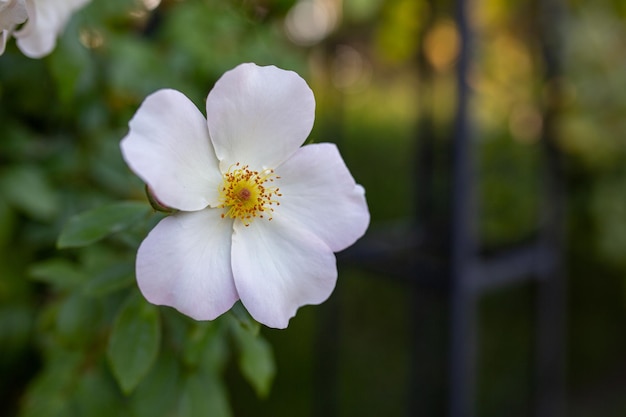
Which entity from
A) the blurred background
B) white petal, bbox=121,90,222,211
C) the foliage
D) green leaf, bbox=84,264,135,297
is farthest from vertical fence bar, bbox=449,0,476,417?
white petal, bbox=121,90,222,211

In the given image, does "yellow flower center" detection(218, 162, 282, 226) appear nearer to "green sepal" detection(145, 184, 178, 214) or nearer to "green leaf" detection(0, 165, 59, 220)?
"green sepal" detection(145, 184, 178, 214)

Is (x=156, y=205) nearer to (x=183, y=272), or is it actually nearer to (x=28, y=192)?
(x=183, y=272)

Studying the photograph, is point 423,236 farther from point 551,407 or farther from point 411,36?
point 551,407

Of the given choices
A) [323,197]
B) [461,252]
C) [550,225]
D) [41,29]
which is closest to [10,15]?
[41,29]

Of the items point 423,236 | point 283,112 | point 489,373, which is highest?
point 283,112

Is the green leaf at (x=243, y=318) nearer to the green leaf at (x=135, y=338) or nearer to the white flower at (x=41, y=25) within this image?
the green leaf at (x=135, y=338)

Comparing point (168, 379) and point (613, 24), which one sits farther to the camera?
point (613, 24)

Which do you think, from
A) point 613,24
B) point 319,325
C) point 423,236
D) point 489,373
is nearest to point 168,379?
point 423,236
